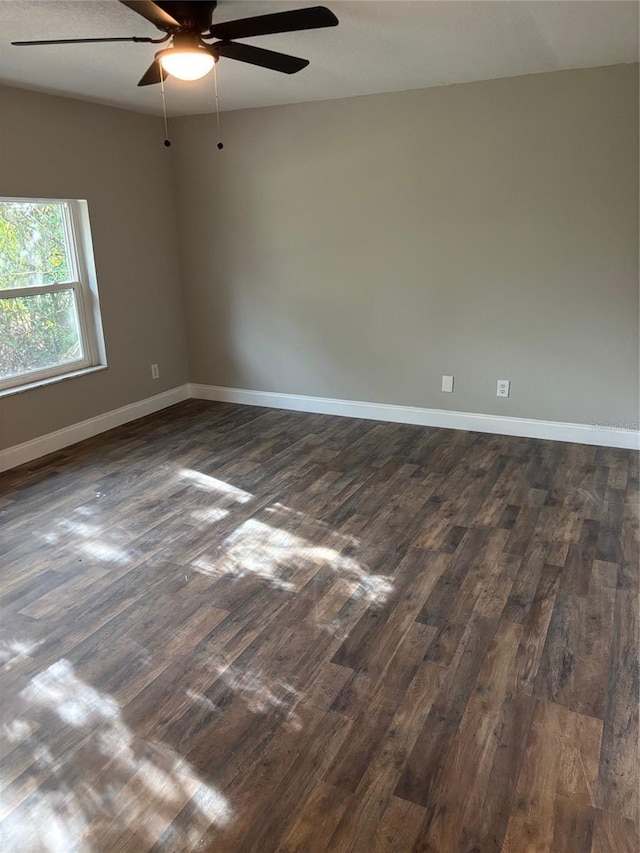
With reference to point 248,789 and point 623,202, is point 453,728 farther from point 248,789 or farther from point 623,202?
point 623,202

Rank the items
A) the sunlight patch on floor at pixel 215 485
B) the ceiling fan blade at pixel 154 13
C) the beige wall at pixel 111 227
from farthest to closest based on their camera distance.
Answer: the beige wall at pixel 111 227
the sunlight patch on floor at pixel 215 485
the ceiling fan blade at pixel 154 13

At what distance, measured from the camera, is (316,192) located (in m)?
4.73

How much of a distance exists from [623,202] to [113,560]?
11.9ft

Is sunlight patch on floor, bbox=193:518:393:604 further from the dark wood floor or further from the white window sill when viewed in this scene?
the white window sill

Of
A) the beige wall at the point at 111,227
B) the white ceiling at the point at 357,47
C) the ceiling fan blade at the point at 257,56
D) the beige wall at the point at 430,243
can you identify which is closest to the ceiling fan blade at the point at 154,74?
the white ceiling at the point at 357,47

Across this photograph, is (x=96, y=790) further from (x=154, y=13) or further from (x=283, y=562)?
(x=154, y=13)

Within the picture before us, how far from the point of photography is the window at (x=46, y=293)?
4145 mm

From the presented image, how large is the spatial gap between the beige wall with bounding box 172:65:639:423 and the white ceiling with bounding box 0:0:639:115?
12.2 inches

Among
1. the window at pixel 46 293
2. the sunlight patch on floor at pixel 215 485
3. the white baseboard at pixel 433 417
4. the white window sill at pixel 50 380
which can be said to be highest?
the window at pixel 46 293

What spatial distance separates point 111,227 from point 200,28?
8.77ft

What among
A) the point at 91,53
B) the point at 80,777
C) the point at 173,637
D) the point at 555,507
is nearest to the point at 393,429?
the point at 555,507

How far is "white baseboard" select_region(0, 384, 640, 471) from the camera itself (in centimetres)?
422

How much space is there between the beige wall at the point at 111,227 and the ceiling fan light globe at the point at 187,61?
2005 mm

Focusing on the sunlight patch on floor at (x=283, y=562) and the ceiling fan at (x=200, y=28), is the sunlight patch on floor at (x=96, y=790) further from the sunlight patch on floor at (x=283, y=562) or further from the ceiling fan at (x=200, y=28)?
the ceiling fan at (x=200, y=28)
